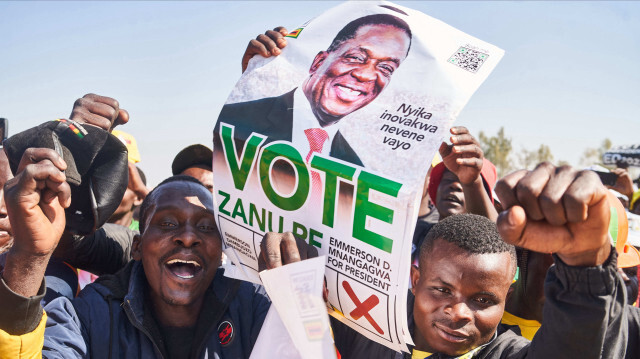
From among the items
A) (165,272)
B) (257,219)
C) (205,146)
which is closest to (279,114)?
(257,219)

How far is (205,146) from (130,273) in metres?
1.57

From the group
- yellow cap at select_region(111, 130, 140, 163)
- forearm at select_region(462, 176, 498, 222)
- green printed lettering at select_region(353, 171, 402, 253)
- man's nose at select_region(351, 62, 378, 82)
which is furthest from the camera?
yellow cap at select_region(111, 130, 140, 163)

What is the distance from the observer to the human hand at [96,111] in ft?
8.18

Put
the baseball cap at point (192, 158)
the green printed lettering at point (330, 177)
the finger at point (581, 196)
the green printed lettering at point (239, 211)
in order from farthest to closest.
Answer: the baseball cap at point (192, 158)
the green printed lettering at point (239, 211)
the green printed lettering at point (330, 177)
the finger at point (581, 196)

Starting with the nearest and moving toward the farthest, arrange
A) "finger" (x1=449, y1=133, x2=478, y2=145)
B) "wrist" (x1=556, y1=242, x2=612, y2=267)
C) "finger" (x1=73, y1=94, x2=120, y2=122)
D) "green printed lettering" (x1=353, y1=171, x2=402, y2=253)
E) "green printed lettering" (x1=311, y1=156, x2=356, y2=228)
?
"wrist" (x1=556, y1=242, x2=612, y2=267) → "green printed lettering" (x1=353, y1=171, x2=402, y2=253) → "green printed lettering" (x1=311, y1=156, x2=356, y2=228) → "finger" (x1=449, y1=133, x2=478, y2=145) → "finger" (x1=73, y1=94, x2=120, y2=122)

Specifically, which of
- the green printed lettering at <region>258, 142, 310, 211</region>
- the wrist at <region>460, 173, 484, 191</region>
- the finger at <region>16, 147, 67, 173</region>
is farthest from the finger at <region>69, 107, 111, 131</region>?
the wrist at <region>460, 173, 484, 191</region>

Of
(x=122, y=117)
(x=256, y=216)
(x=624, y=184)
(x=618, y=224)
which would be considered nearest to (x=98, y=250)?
(x=122, y=117)

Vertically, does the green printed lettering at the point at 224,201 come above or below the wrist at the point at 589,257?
below

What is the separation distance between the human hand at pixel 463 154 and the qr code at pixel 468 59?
497mm

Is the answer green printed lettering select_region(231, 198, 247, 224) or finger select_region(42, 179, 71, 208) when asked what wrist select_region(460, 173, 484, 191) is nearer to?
green printed lettering select_region(231, 198, 247, 224)

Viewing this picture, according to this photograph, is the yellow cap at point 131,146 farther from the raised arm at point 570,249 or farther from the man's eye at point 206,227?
the raised arm at point 570,249

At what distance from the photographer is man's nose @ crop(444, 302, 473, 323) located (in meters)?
2.04

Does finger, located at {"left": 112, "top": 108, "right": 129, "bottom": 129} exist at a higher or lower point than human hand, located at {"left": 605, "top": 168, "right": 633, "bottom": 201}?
higher

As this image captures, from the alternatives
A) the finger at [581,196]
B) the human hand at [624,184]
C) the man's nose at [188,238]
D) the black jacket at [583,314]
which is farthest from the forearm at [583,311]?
the human hand at [624,184]
